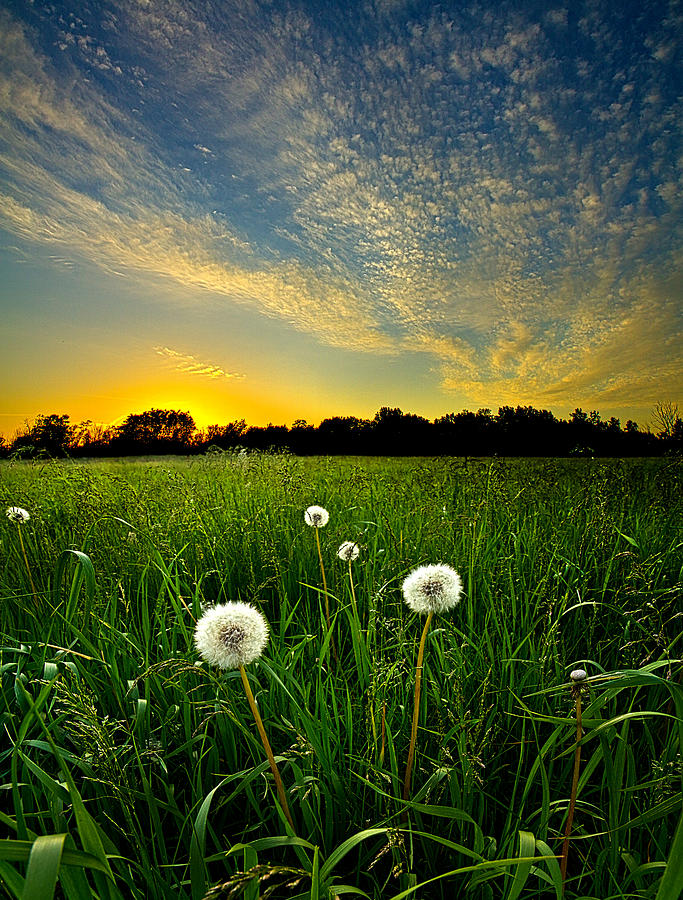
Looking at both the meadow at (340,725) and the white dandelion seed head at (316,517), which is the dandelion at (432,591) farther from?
the white dandelion seed head at (316,517)

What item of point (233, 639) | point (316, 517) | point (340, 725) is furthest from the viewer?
point (316, 517)

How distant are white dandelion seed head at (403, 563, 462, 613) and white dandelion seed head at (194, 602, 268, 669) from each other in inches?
20.0

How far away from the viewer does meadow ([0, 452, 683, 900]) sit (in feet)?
4.02

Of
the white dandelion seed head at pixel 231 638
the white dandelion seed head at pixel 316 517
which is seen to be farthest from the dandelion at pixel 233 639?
the white dandelion seed head at pixel 316 517

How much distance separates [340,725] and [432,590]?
0.83 meters

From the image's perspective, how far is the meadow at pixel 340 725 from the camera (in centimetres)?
122

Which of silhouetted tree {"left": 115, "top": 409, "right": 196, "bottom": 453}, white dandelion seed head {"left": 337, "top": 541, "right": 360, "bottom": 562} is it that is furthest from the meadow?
silhouetted tree {"left": 115, "top": 409, "right": 196, "bottom": 453}

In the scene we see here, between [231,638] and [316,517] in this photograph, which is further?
[316,517]

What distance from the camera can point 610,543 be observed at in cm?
355

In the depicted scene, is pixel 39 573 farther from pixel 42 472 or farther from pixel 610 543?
pixel 610 543

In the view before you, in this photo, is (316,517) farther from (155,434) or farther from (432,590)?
(155,434)

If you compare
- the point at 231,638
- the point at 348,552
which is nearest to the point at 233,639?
the point at 231,638

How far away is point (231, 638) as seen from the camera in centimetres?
130

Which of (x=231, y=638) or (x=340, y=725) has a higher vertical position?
(x=231, y=638)
